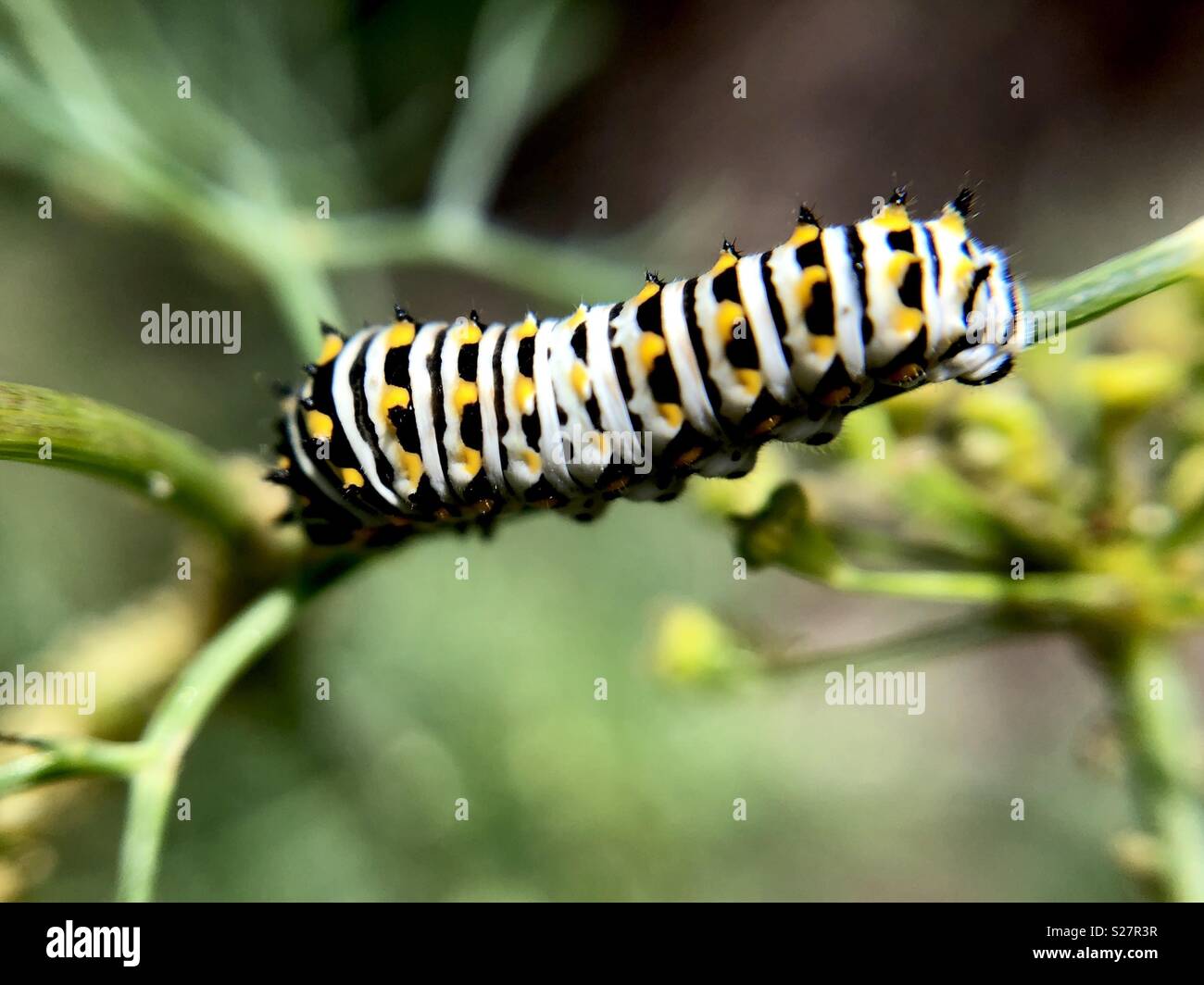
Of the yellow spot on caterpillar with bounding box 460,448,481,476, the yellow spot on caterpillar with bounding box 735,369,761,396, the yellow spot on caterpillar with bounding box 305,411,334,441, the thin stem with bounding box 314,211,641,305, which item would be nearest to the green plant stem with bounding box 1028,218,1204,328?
the yellow spot on caterpillar with bounding box 735,369,761,396

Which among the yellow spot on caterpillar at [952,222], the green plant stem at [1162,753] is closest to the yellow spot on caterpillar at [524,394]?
the yellow spot on caterpillar at [952,222]

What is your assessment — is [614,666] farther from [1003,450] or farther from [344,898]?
[1003,450]

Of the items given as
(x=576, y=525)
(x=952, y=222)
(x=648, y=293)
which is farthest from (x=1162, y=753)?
(x=576, y=525)

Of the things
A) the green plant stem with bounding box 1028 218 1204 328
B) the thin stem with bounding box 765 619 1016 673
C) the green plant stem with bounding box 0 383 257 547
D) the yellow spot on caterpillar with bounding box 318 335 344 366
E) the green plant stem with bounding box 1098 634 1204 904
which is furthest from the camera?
the thin stem with bounding box 765 619 1016 673

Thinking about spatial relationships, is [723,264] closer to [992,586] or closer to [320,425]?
[320,425]

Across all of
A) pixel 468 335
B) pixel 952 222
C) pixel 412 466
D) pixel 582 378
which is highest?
pixel 952 222

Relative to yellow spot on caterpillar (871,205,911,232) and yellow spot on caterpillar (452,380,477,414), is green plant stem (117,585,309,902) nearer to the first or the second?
yellow spot on caterpillar (452,380,477,414)

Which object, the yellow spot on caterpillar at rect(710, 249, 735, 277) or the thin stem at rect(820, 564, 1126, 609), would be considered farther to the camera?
the thin stem at rect(820, 564, 1126, 609)
